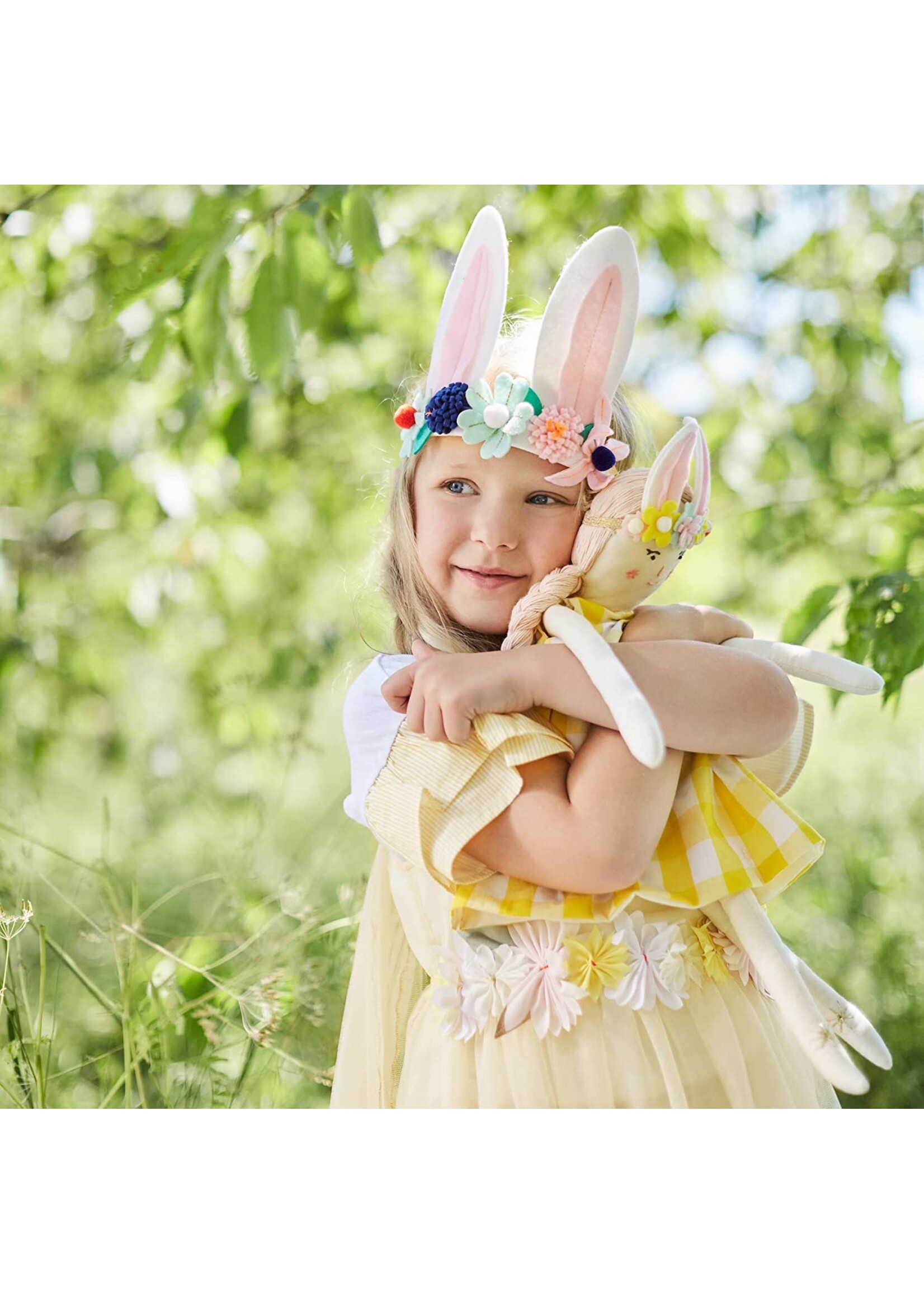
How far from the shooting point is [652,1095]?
93cm

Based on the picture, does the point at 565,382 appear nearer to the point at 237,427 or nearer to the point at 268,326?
the point at 268,326

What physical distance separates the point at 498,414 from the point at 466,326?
3.9 inches

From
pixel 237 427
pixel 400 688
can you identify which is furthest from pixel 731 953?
pixel 237 427

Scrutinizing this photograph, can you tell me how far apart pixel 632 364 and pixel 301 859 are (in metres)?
1.27

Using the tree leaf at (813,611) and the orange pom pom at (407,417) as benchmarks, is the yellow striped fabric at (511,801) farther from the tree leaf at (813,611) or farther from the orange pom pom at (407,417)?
the tree leaf at (813,611)

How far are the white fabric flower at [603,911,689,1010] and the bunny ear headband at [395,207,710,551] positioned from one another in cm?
32

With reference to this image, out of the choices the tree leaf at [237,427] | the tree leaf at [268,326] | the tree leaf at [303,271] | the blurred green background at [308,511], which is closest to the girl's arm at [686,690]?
the tree leaf at [268,326]

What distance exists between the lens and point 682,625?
0.96 metres

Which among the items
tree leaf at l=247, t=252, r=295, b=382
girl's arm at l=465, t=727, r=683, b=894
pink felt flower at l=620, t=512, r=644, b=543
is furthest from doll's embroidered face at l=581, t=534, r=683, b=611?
tree leaf at l=247, t=252, r=295, b=382

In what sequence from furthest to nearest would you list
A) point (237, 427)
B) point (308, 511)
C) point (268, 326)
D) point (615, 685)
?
point (308, 511)
point (237, 427)
point (268, 326)
point (615, 685)

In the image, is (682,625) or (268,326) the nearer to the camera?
(682,625)

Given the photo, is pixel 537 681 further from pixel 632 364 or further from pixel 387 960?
pixel 632 364

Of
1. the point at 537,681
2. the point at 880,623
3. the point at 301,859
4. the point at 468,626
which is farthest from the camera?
the point at 301,859
